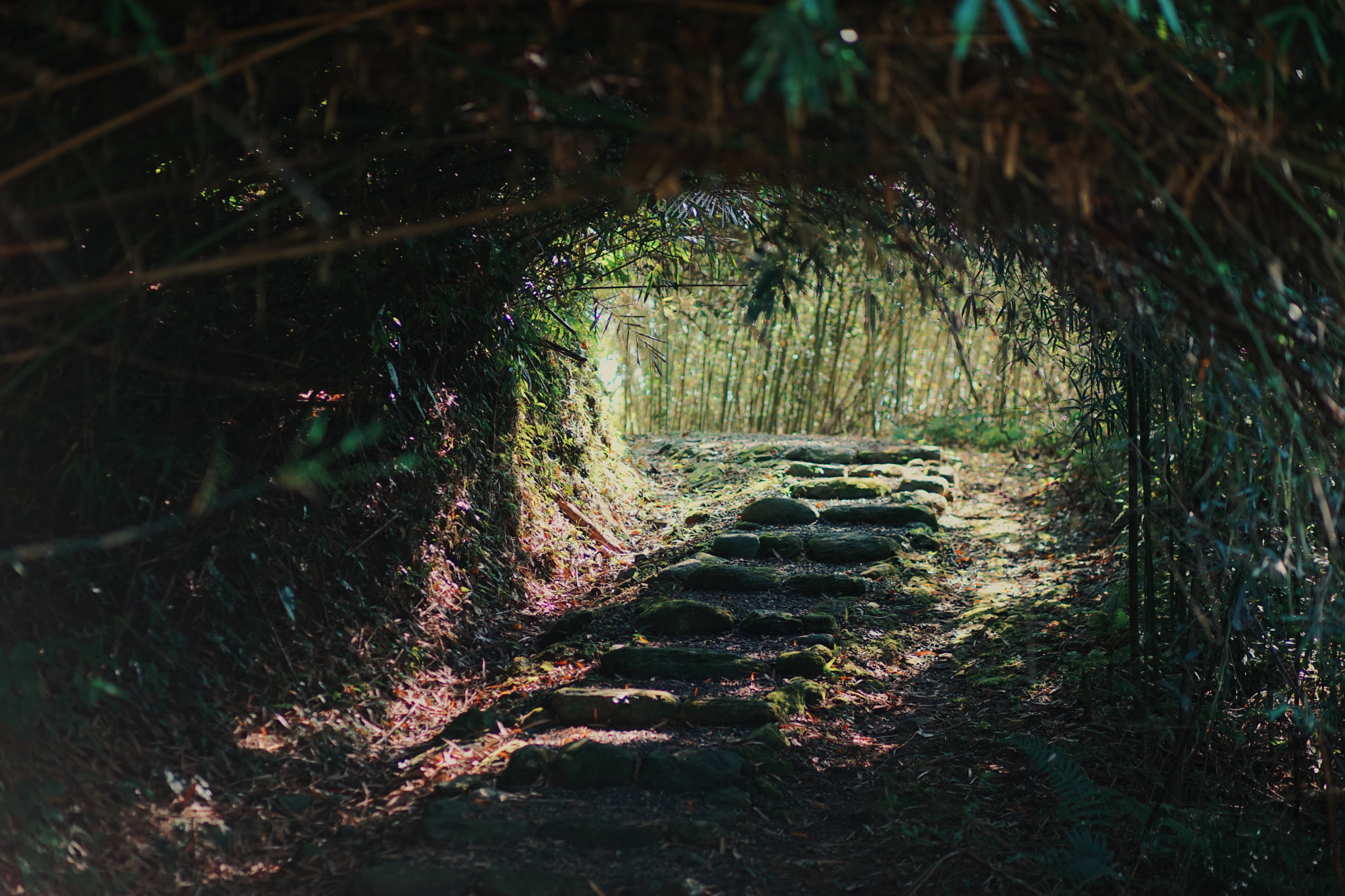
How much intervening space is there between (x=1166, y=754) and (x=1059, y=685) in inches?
20.7

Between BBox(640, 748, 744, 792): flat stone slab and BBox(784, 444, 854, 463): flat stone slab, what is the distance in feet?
12.5

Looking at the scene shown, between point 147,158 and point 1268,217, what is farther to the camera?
point 147,158

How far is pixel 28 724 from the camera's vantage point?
189 centimetres

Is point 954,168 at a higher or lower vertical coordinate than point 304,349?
higher

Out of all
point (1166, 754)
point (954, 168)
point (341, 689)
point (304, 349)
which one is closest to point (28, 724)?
point (341, 689)

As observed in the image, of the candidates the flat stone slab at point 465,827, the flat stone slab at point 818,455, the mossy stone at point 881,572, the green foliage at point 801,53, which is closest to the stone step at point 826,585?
the mossy stone at point 881,572

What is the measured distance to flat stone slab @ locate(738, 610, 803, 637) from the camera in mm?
3270

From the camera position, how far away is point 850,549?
4.20 metres

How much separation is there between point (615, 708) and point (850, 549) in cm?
191

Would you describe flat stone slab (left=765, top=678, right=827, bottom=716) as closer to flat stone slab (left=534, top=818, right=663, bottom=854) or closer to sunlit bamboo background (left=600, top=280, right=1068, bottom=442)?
flat stone slab (left=534, top=818, right=663, bottom=854)

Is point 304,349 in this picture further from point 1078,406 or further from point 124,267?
point 1078,406

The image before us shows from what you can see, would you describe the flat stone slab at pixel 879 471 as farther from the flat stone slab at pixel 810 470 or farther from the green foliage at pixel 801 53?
the green foliage at pixel 801 53

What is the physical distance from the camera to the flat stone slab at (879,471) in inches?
227

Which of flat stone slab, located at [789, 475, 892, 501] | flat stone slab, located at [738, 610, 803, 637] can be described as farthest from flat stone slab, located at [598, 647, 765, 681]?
flat stone slab, located at [789, 475, 892, 501]
